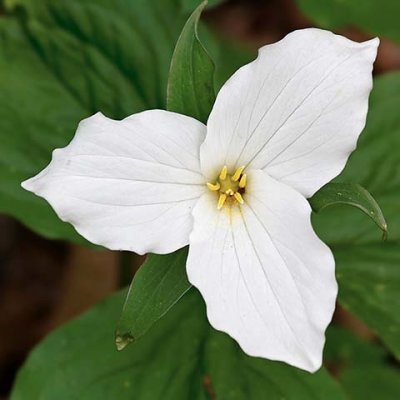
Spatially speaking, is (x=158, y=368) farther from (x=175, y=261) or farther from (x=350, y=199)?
(x=350, y=199)

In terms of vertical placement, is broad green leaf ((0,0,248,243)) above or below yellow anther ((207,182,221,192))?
below

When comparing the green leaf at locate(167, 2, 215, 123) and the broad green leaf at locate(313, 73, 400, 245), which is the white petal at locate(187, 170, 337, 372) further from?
the broad green leaf at locate(313, 73, 400, 245)

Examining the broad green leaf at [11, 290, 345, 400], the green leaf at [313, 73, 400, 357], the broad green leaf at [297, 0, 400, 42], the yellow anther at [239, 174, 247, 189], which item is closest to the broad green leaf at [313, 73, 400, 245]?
the green leaf at [313, 73, 400, 357]

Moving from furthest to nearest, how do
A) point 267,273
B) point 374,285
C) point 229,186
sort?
point 374,285 < point 229,186 < point 267,273

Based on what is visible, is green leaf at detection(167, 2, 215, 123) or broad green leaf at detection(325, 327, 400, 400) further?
broad green leaf at detection(325, 327, 400, 400)

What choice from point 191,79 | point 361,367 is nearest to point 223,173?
point 191,79

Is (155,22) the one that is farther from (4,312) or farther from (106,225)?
(4,312)

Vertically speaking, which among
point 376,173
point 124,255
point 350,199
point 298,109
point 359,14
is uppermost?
point 298,109
